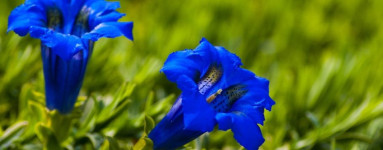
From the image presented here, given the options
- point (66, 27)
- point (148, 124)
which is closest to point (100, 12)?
point (66, 27)

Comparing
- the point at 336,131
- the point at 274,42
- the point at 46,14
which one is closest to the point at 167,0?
the point at 274,42

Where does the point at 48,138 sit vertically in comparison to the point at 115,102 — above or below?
below

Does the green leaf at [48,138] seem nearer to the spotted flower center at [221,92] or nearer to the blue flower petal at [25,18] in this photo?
the blue flower petal at [25,18]

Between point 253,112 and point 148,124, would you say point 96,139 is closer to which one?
point 148,124

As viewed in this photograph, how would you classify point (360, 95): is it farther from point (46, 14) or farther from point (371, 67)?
point (46, 14)

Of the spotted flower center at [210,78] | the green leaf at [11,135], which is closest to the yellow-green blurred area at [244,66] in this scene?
the green leaf at [11,135]
